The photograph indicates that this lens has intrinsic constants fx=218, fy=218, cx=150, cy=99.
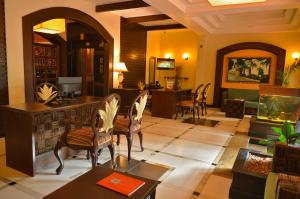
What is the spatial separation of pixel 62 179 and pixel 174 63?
747cm

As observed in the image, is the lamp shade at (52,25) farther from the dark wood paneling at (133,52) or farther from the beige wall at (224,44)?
the beige wall at (224,44)

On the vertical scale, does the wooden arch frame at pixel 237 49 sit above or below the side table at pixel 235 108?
above

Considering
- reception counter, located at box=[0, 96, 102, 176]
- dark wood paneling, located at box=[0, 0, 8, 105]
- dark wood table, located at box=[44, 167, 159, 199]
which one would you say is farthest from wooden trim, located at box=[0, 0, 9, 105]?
dark wood table, located at box=[44, 167, 159, 199]

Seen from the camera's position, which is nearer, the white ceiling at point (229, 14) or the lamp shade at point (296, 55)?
the white ceiling at point (229, 14)

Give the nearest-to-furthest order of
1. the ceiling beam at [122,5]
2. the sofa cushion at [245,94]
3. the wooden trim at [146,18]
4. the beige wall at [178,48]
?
the ceiling beam at [122,5]
the wooden trim at [146,18]
the sofa cushion at [245,94]
the beige wall at [178,48]

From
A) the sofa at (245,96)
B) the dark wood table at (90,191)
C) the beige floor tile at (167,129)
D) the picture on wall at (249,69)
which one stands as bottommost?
the beige floor tile at (167,129)

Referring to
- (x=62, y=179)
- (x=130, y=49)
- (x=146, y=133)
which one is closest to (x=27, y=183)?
(x=62, y=179)

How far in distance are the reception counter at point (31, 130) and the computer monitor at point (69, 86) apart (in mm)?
563

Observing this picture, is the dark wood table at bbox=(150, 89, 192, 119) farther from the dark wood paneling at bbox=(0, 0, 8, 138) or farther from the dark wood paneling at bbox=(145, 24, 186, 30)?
the dark wood paneling at bbox=(0, 0, 8, 138)

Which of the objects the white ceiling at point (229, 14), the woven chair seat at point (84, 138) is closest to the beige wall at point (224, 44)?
the white ceiling at point (229, 14)

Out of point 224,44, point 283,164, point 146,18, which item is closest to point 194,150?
point 283,164

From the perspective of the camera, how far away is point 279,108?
428cm

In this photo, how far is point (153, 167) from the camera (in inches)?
118

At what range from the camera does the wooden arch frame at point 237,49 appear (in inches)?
287
